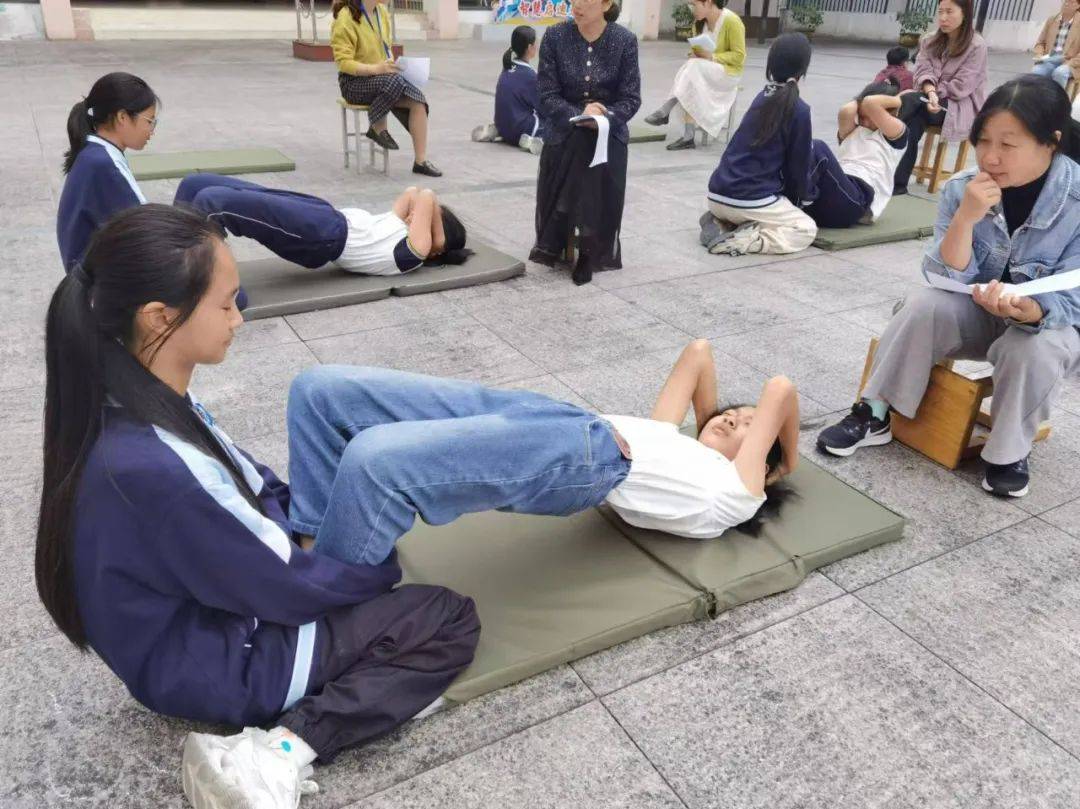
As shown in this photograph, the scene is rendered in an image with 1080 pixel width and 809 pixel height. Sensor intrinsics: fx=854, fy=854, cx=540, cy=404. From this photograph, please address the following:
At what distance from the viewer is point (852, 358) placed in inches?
137

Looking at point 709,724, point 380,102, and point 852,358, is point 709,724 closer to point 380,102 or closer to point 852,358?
point 852,358

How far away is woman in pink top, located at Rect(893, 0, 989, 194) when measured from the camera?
5.66m

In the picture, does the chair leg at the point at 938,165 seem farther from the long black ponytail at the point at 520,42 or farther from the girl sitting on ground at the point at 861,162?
the long black ponytail at the point at 520,42

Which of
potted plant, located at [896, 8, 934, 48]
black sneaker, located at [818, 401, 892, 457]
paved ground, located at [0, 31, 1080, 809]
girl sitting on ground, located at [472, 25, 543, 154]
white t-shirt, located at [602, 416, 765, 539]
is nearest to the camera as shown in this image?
paved ground, located at [0, 31, 1080, 809]

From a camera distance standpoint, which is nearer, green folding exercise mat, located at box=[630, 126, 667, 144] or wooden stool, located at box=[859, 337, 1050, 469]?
wooden stool, located at box=[859, 337, 1050, 469]

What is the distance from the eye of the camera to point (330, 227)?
370cm

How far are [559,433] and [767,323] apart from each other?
2.26 m

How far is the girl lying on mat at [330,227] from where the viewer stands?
3543 mm

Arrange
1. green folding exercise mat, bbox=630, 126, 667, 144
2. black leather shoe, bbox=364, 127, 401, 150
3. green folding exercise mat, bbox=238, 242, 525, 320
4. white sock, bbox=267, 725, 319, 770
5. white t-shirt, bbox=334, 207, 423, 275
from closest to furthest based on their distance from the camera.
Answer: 1. white sock, bbox=267, 725, 319, 770
2. green folding exercise mat, bbox=238, 242, 525, 320
3. white t-shirt, bbox=334, 207, 423, 275
4. black leather shoe, bbox=364, 127, 401, 150
5. green folding exercise mat, bbox=630, 126, 667, 144

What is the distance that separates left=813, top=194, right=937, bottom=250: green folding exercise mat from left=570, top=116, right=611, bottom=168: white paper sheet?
60.1 inches

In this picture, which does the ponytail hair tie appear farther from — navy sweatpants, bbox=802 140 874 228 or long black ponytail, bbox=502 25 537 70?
long black ponytail, bbox=502 25 537 70

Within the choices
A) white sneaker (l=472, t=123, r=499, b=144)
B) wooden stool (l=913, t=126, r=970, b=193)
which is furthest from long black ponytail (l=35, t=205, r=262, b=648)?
white sneaker (l=472, t=123, r=499, b=144)

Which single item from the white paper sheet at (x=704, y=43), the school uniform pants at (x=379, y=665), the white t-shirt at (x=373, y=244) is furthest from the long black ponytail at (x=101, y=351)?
the white paper sheet at (x=704, y=43)

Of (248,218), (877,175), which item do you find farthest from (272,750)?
(877,175)
